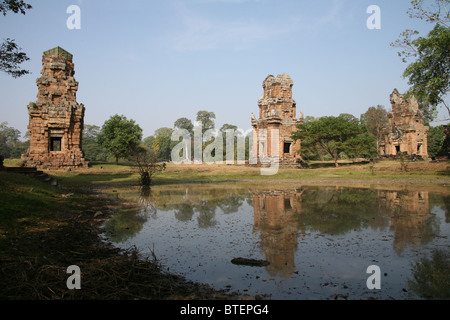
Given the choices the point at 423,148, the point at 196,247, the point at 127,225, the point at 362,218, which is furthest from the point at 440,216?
the point at 423,148

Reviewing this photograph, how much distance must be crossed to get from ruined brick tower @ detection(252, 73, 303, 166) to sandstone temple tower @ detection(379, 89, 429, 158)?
13.9 m

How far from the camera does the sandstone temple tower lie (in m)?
36.7

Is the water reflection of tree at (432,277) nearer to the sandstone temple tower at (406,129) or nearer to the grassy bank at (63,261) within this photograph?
the grassy bank at (63,261)

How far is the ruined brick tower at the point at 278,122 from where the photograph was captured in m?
34.1

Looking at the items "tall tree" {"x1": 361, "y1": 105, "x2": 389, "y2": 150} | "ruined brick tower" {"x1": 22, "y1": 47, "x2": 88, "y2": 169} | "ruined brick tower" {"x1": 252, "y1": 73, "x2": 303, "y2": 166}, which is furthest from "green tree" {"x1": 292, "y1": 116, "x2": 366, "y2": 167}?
"tall tree" {"x1": 361, "y1": 105, "x2": 389, "y2": 150}

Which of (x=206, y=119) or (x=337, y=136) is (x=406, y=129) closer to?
(x=337, y=136)

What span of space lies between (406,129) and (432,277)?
129 ft

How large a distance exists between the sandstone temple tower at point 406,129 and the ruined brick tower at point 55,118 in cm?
3839

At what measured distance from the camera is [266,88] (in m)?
36.8

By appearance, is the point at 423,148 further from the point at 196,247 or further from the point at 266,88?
the point at 196,247

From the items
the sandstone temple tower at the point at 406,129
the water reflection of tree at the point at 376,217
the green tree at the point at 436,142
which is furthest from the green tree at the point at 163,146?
the water reflection of tree at the point at 376,217

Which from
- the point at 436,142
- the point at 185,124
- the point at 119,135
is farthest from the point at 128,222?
the point at 185,124

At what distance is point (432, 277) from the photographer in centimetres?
402
